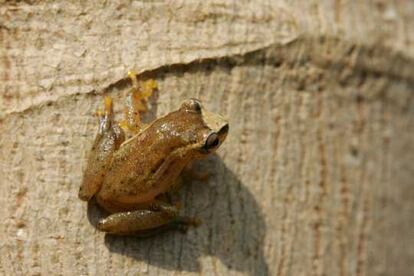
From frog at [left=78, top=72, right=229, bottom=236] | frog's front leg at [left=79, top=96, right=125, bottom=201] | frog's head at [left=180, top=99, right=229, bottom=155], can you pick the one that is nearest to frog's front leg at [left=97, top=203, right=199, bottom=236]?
frog at [left=78, top=72, right=229, bottom=236]

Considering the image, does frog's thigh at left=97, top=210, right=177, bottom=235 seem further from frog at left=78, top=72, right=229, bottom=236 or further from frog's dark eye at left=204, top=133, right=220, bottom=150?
frog's dark eye at left=204, top=133, right=220, bottom=150

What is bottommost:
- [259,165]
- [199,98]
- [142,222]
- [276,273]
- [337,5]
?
[276,273]

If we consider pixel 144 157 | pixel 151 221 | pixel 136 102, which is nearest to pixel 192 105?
pixel 136 102

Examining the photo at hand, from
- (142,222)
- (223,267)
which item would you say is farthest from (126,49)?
(223,267)

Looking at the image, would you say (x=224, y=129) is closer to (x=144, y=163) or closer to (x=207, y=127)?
(x=207, y=127)

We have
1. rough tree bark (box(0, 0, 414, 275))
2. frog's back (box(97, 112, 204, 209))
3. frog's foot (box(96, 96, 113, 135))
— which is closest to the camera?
rough tree bark (box(0, 0, 414, 275))

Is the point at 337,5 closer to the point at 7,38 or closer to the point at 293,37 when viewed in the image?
the point at 293,37
